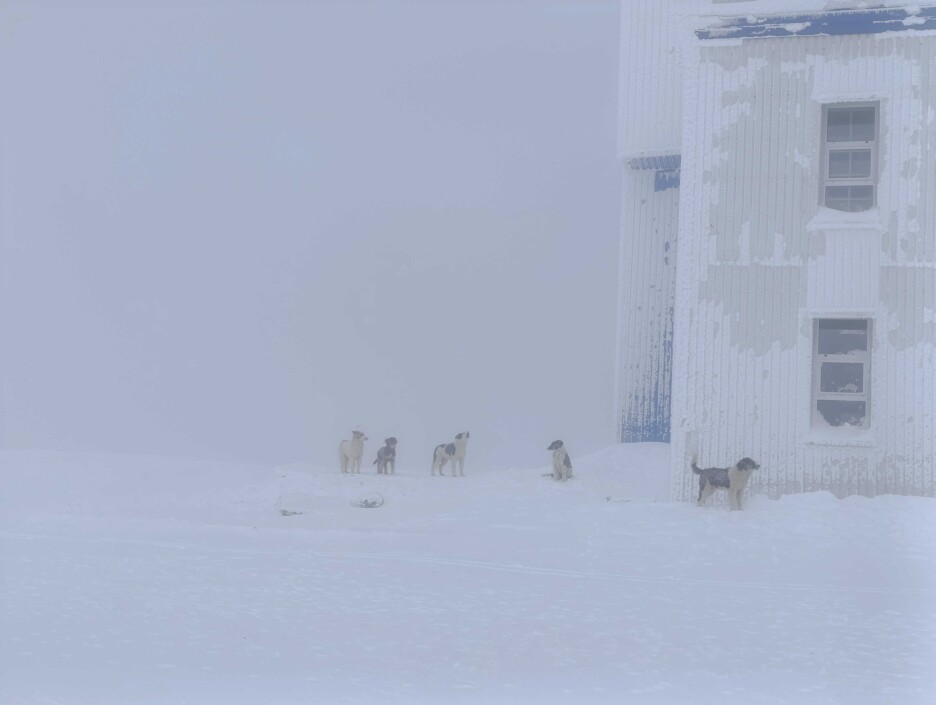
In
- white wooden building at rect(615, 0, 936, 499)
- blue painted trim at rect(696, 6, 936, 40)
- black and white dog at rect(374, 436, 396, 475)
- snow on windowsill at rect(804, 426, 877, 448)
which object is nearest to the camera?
snow on windowsill at rect(804, 426, 877, 448)

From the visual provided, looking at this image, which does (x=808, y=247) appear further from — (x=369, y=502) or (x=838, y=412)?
(x=369, y=502)

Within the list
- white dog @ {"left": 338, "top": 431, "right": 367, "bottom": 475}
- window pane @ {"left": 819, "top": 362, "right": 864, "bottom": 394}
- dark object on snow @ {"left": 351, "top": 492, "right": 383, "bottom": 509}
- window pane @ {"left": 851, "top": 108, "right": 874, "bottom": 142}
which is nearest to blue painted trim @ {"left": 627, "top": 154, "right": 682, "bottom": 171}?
window pane @ {"left": 851, "top": 108, "right": 874, "bottom": 142}

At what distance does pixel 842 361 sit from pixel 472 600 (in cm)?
750

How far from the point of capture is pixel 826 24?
1411 centimetres

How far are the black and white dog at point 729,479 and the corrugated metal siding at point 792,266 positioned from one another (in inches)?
Result: 25.0

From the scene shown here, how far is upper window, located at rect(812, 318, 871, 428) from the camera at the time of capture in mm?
13961

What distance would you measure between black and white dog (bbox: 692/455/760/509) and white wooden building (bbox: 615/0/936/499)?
2.10 feet

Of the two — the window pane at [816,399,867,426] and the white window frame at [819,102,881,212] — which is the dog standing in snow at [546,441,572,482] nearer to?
the window pane at [816,399,867,426]

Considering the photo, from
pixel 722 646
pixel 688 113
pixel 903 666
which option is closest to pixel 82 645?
pixel 722 646

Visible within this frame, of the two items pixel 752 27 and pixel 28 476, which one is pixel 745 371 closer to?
pixel 752 27

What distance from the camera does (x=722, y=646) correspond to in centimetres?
765

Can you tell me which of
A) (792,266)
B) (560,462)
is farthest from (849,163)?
(560,462)

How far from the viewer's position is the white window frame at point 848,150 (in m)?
14.0

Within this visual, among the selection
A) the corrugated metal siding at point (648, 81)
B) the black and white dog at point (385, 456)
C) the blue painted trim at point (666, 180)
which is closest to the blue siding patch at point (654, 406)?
the blue painted trim at point (666, 180)
